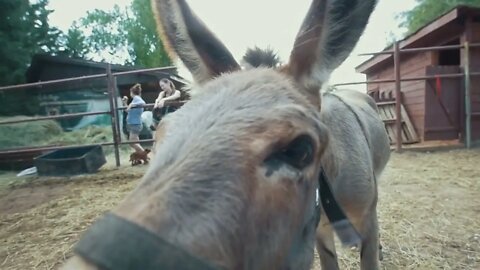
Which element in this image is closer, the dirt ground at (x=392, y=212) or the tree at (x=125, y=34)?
the dirt ground at (x=392, y=212)

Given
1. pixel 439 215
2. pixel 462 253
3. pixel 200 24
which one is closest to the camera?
pixel 200 24

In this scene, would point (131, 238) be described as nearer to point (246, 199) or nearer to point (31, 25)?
point (246, 199)

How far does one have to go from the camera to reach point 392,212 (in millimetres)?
4496

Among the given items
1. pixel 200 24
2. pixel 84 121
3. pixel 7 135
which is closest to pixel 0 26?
pixel 84 121

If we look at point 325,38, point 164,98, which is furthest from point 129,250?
point 164,98

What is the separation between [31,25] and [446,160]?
23.4m

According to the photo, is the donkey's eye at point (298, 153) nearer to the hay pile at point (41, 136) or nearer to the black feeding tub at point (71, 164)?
the black feeding tub at point (71, 164)

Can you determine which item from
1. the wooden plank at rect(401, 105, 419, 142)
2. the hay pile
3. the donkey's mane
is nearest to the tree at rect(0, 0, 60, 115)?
the hay pile

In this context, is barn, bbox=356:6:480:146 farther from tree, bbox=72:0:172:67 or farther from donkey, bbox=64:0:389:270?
tree, bbox=72:0:172:67

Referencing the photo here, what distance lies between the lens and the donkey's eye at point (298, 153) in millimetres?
1234

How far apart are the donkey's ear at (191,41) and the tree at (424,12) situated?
91.8ft

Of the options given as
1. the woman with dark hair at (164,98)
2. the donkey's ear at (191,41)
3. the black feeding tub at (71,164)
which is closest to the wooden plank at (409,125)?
the woman with dark hair at (164,98)

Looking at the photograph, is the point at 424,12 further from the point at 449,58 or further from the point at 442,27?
the point at 442,27

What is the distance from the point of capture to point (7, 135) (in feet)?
43.3
